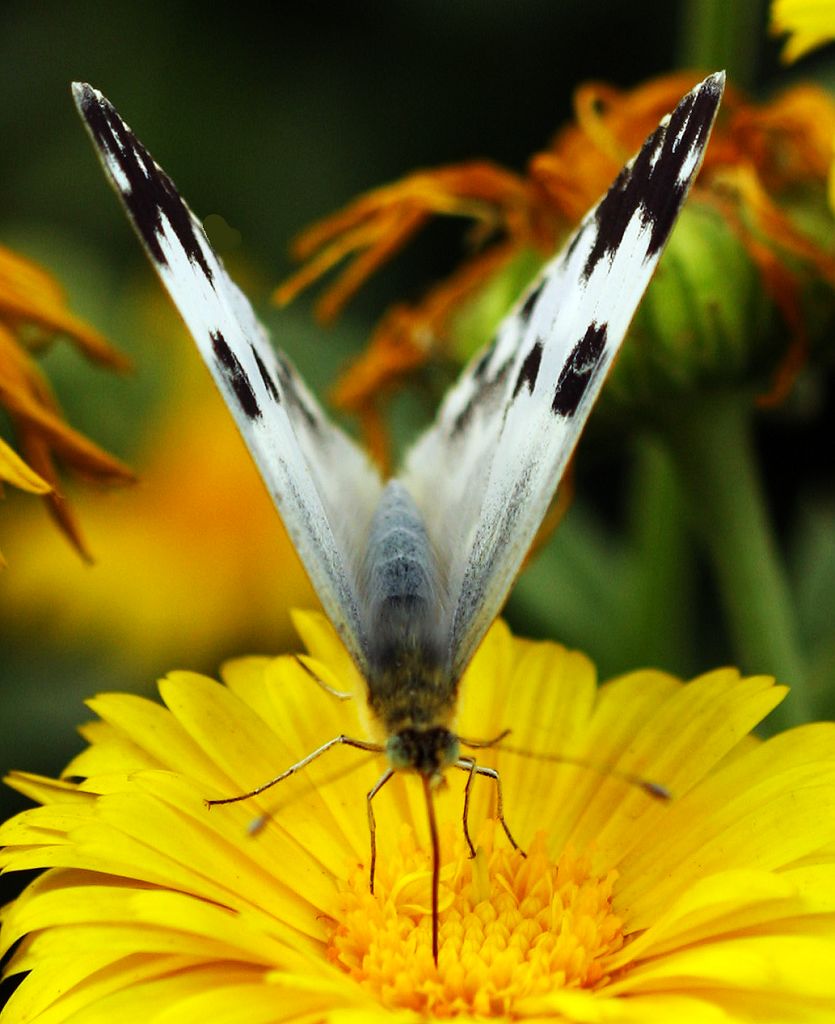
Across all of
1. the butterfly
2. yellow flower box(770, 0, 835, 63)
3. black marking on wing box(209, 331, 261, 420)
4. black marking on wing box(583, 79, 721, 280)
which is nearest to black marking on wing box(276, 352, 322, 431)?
the butterfly

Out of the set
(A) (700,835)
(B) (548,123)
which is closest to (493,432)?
(A) (700,835)

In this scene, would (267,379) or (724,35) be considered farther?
(724,35)

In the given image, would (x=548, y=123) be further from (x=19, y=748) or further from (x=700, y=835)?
(x=700, y=835)

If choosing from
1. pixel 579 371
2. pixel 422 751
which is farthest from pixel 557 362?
pixel 422 751

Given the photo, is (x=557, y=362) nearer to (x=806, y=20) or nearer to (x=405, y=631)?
(x=405, y=631)

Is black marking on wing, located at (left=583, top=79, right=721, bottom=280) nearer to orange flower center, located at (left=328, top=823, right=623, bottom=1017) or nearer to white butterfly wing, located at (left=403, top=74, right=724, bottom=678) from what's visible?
white butterfly wing, located at (left=403, top=74, right=724, bottom=678)
